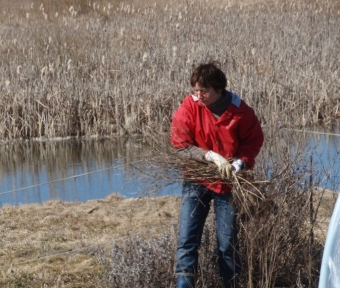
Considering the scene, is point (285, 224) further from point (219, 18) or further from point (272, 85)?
point (219, 18)

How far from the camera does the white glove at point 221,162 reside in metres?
4.54

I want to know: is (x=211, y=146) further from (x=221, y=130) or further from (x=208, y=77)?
(x=208, y=77)

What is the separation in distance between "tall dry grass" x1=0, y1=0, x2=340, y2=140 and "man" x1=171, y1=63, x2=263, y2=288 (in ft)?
15.1

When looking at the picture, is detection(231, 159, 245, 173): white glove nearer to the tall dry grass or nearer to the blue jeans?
the blue jeans

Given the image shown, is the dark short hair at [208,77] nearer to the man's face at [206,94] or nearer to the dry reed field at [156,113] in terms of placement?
the man's face at [206,94]

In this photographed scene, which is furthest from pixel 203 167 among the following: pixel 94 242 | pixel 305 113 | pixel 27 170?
pixel 305 113

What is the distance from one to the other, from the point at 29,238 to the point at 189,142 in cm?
285

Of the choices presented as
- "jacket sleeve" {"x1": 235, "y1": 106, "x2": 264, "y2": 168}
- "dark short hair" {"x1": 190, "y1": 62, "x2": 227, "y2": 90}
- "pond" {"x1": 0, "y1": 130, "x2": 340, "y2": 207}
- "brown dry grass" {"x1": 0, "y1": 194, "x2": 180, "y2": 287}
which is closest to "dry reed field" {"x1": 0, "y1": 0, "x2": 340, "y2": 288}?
"brown dry grass" {"x1": 0, "y1": 194, "x2": 180, "y2": 287}

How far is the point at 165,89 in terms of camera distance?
1314 centimetres

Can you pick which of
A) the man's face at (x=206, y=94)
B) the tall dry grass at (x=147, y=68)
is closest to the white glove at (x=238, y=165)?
the man's face at (x=206, y=94)

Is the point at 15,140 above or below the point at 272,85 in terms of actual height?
below

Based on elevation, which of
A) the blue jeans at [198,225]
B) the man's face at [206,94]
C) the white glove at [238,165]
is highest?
the man's face at [206,94]

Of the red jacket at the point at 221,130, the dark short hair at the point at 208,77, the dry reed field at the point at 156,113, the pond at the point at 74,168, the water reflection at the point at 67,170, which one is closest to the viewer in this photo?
the dark short hair at the point at 208,77

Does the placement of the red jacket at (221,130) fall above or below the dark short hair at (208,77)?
below
